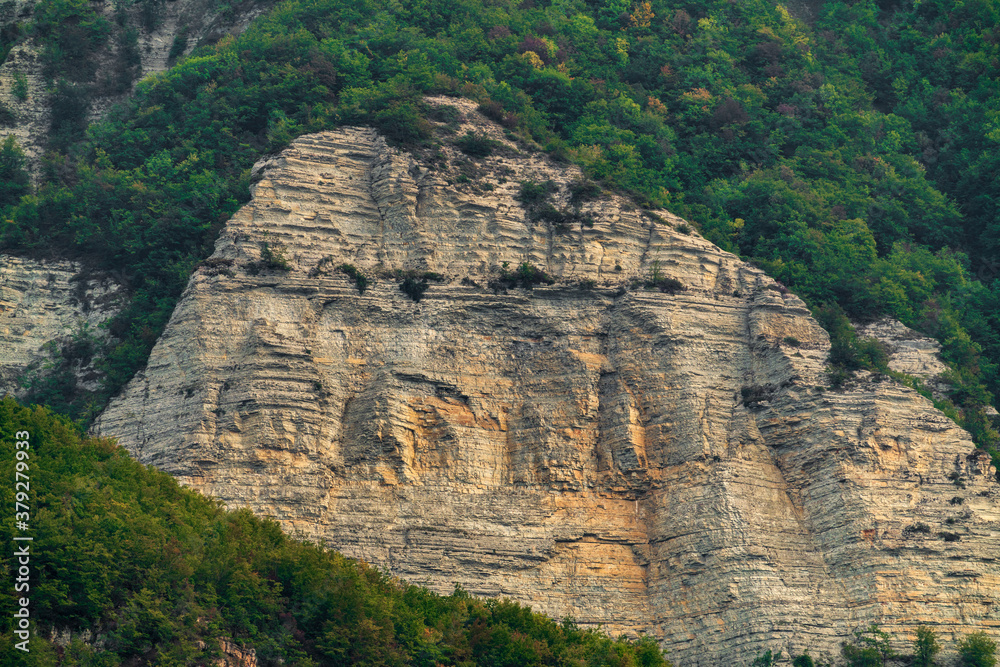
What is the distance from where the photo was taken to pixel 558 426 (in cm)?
4150

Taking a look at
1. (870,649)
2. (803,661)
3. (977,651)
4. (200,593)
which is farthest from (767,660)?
(200,593)

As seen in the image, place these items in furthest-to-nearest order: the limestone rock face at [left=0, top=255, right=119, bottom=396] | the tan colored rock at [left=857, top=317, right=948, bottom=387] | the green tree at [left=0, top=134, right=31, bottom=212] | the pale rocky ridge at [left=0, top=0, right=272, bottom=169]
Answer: the pale rocky ridge at [left=0, top=0, right=272, bottom=169]
the green tree at [left=0, top=134, right=31, bottom=212]
the tan colored rock at [left=857, top=317, right=948, bottom=387]
the limestone rock face at [left=0, top=255, right=119, bottom=396]

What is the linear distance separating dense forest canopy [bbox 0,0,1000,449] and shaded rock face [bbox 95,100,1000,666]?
2.59 metres

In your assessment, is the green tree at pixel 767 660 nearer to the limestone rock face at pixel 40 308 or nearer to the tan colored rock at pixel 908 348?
the tan colored rock at pixel 908 348

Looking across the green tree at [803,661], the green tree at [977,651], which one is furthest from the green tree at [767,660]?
the green tree at [977,651]

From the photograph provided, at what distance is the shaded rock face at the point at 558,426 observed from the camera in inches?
1522

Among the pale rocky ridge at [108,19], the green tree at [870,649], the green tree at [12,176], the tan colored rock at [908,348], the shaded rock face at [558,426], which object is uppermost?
the pale rocky ridge at [108,19]

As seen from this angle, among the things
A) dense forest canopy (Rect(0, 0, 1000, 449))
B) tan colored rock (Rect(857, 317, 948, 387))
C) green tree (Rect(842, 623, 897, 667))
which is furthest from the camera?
dense forest canopy (Rect(0, 0, 1000, 449))

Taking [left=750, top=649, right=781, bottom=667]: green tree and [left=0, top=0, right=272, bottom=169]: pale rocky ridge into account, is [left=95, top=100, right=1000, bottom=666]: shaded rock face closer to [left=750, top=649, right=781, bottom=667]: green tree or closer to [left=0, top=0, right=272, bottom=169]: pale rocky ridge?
[left=750, top=649, right=781, bottom=667]: green tree

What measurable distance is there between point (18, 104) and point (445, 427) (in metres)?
26.5

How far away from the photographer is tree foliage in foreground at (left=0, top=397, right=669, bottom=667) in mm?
31578

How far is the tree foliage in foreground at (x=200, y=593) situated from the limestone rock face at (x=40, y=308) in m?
5.93

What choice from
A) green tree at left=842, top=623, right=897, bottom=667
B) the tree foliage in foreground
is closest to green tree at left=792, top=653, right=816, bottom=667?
green tree at left=842, top=623, right=897, bottom=667

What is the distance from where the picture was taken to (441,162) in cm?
4575
